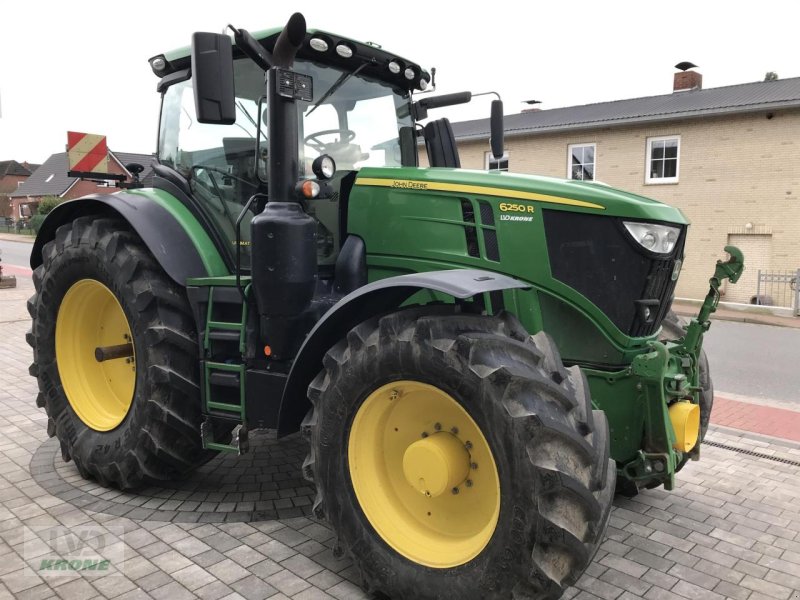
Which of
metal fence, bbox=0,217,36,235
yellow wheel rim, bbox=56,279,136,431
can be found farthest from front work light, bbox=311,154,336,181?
metal fence, bbox=0,217,36,235

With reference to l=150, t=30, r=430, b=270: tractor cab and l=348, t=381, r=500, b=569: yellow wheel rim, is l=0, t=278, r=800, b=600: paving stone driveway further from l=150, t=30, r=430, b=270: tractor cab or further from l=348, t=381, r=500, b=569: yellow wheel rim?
l=150, t=30, r=430, b=270: tractor cab

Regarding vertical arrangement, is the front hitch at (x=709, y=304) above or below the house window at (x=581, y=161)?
below

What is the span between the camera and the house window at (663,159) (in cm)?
1711

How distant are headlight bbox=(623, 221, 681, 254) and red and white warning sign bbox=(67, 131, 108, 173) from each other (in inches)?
208

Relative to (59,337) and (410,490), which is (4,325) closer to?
(59,337)

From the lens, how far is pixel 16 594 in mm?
2938

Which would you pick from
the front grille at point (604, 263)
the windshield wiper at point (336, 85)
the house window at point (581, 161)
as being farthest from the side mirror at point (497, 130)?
the house window at point (581, 161)

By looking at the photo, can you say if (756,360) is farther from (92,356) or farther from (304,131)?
(92,356)

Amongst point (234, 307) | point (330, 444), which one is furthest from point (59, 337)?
point (330, 444)

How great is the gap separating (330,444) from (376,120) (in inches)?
84.0

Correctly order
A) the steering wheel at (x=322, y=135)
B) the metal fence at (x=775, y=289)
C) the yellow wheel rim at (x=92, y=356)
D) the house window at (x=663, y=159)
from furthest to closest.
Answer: the house window at (x=663, y=159) < the metal fence at (x=775, y=289) < the yellow wheel rim at (x=92, y=356) < the steering wheel at (x=322, y=135)

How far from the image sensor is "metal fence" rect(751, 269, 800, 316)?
15.5m

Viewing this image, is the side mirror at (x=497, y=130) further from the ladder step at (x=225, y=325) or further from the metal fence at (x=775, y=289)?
the metal fence at (x=775, y=289)

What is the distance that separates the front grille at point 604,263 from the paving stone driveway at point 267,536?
4.01ft
